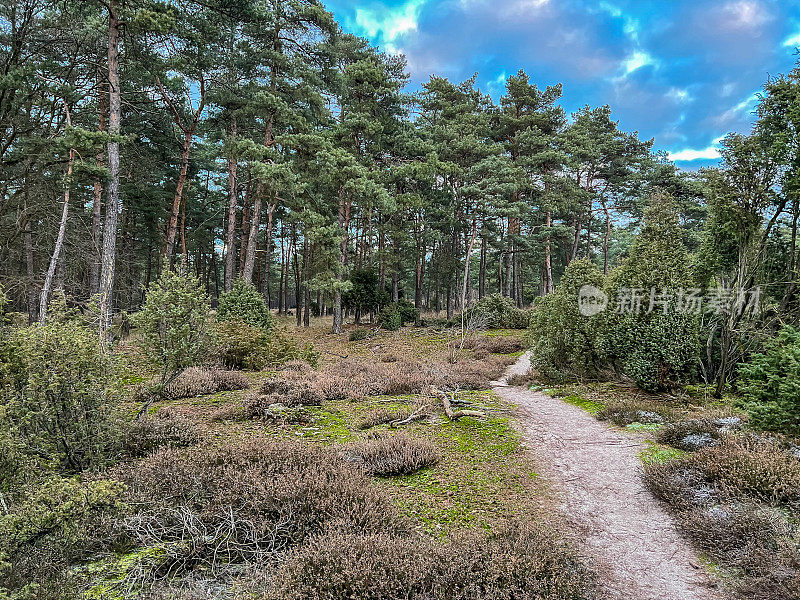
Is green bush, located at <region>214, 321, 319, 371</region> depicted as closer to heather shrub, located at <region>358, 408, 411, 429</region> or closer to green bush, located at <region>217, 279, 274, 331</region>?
green bush, located at <region>217, 279, 274, 331</region>

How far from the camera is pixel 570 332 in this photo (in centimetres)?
979

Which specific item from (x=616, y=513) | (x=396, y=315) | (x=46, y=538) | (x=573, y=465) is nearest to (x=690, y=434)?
(x=573, y=465)

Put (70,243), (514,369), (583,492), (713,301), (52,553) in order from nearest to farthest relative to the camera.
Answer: (52,553), (583,492), (713,301), (514,369), (70,243)

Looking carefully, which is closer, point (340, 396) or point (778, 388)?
point (778, 388)

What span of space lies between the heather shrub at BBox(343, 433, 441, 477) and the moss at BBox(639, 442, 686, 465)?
267 centimetres

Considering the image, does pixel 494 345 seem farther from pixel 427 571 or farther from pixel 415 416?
pixel 427 571

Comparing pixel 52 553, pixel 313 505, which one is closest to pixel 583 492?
pixel 313 505

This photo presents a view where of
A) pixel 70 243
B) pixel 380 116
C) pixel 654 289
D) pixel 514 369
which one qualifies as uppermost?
pixel 380 116

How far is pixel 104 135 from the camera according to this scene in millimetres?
9938

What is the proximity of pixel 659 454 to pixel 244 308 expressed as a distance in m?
12.0

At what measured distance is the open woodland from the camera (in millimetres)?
2723

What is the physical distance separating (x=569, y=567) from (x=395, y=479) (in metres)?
2.29

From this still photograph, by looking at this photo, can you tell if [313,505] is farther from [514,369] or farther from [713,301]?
[514,369]

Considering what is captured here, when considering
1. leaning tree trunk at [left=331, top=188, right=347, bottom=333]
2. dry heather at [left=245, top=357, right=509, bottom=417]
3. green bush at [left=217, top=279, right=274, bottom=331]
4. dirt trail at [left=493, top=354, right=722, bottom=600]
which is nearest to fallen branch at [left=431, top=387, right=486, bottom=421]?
dirt trail at [left=493, top=354, right=722, bottom=600]
